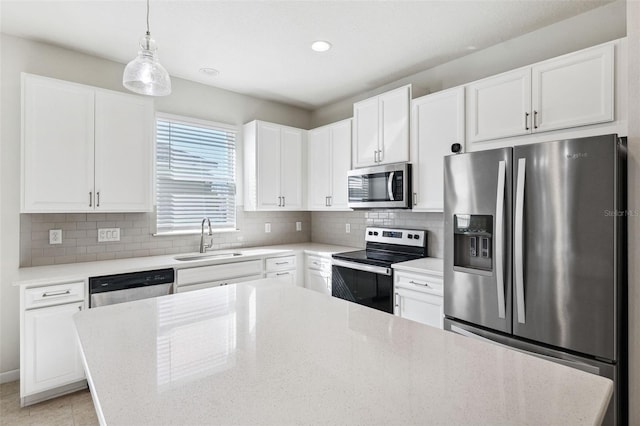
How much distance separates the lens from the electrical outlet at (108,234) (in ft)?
9.84

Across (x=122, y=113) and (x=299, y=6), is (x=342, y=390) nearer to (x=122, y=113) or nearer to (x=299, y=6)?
(x=299, y=6)

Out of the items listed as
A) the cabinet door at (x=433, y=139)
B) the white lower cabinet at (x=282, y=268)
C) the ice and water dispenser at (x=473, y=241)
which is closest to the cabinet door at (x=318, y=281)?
the white lower cabinet at (x=282, y=268)

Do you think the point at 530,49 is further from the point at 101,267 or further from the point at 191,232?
the point at 101,267

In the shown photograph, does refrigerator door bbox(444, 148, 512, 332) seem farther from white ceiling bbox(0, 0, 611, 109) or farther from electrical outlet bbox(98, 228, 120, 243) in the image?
electrical outlet bbox(98, 228, 120, 243)

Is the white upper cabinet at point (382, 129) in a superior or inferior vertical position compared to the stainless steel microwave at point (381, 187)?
superior

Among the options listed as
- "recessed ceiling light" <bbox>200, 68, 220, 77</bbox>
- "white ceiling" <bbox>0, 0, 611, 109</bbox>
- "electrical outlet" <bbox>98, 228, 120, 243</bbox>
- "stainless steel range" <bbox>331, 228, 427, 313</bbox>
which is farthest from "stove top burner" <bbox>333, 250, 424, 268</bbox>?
"recessed ceiling light" <bbox>200, 68, 220, 77</bbox>

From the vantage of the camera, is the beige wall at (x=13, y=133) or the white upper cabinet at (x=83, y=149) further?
the beige wall at (x=13, y=133)

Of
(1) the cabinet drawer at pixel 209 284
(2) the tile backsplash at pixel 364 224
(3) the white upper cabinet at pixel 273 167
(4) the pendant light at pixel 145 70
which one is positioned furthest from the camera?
(3) the white upper cabinet at pixel 273 167

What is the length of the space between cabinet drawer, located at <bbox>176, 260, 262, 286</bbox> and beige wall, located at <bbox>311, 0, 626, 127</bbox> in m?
2.28

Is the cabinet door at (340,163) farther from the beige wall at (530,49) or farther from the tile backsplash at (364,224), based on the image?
the beige wall at (530,49)

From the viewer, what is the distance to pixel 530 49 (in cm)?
262

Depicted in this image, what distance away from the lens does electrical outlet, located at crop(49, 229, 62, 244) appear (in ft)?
9.09

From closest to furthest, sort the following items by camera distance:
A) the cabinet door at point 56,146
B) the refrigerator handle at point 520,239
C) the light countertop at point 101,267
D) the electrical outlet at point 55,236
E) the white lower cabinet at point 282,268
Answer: the refrigerator handle at point 520,239, the light countertop at point 101,267, the cabinet door at point 56,146, the electrical outlet at point 55,236, the white lower cabinet at point 282,268

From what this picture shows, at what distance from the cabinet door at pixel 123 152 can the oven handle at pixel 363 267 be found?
5.83 feet
